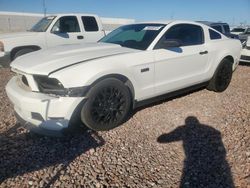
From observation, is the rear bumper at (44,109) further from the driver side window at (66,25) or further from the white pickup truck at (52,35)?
the driver side window at (66,25)

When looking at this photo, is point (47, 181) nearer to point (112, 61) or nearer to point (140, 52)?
point (112, 61)

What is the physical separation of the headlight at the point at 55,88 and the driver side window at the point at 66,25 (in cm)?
519

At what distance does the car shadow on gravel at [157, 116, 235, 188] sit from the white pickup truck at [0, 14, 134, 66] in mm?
5336

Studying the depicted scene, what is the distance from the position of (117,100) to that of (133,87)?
13.1 inches

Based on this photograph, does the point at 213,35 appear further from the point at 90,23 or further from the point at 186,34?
the point at 90,23

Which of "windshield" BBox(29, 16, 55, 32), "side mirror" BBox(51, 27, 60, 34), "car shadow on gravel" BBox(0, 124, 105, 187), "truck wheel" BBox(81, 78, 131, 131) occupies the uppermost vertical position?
"windshield" BBox(29, 16, 55, 32)

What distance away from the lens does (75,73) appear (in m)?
3.34


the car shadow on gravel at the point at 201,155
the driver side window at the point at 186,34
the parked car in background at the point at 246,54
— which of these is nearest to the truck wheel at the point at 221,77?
the driver side window at the point at 186,34

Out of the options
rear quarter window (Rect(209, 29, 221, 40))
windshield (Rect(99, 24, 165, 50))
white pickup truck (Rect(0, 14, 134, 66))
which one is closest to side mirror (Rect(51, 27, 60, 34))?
white pickup truck (Rect(0, 14, 134, 66))

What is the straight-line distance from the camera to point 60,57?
3.73m

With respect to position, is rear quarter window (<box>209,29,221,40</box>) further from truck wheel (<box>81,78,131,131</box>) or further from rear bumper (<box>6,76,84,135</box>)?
rear bumper (<box>6,76,84,135</box>)

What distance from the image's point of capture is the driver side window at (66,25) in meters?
8.27

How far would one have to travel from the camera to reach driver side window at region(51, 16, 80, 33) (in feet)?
27.1

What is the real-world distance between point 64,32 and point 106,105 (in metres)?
5.31
